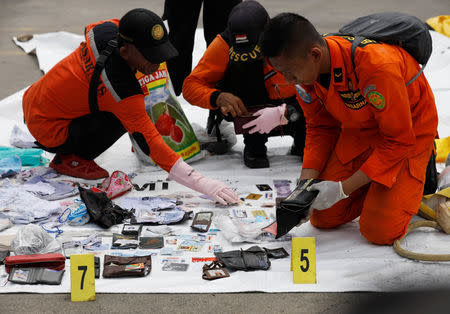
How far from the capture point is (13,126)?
4.00m

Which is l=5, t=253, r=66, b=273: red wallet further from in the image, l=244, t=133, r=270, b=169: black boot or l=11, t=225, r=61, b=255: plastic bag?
l=244, t=133, r=270, b=169: black boot

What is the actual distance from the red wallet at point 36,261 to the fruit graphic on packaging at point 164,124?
1306 millimetres

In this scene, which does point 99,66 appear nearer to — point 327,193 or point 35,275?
point 35,275

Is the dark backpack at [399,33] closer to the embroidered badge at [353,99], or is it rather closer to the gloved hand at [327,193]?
the embroidered badge at [353,99]

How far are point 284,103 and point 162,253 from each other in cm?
134

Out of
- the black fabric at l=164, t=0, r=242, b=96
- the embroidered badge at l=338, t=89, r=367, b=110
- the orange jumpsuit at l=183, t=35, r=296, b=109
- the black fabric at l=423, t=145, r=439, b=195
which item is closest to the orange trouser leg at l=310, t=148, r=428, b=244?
the black fabric at l=423, t=145, r=439, b=195

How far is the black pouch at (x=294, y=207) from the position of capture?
2.38 m

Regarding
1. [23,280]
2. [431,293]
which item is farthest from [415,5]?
[431,293]

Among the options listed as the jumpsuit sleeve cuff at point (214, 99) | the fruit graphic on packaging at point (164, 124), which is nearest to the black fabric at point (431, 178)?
the jumpsuit sleeve cuff at point (214, 99)

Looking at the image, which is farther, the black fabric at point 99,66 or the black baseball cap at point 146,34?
the black fabric at point 99,66

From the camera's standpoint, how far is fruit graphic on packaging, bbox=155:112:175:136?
11.5 ft

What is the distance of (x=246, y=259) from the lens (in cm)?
241

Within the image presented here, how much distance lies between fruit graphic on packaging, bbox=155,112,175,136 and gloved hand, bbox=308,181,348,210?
133 cm

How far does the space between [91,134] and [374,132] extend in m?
1.61
